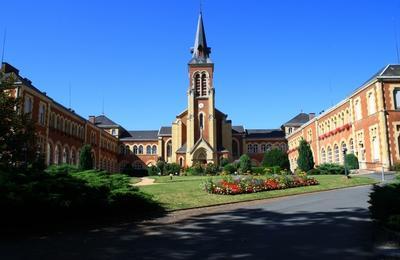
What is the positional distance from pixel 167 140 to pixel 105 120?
1367 cm

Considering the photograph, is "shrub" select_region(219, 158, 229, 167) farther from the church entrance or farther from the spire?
the spire

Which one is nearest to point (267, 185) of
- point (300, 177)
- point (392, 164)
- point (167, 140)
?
point (300, 177)

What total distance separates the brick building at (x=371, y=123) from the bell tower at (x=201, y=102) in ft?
64.1

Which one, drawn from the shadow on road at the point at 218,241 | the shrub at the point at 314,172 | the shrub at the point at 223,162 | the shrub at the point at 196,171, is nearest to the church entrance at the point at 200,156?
the shrub at the point at 223,162

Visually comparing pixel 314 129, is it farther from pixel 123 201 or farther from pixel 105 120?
pixel 123 201

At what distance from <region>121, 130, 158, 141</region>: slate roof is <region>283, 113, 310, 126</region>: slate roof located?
27.4m

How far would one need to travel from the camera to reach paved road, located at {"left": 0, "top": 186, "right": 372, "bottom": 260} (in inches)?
323

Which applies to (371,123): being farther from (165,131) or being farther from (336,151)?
(165,131)

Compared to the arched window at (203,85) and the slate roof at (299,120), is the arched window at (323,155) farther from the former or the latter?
the slate roof at (299,120)

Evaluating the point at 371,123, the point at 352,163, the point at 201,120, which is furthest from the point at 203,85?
the point at 352,163

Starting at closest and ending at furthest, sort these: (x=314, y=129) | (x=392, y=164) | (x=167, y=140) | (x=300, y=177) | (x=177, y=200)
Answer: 1. (x=177, y=200)
2. (x=300, y=177)
3. (x=392, y=164)
4. (x=314, y=129)
5. (x=167, y=140)

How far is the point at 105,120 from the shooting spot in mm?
80438

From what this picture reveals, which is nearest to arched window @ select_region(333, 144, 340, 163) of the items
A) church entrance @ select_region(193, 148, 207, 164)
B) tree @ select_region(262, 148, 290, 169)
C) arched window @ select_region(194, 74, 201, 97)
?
tree @ select_region(262, 148, 290, 169)

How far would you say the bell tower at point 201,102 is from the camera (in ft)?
206
